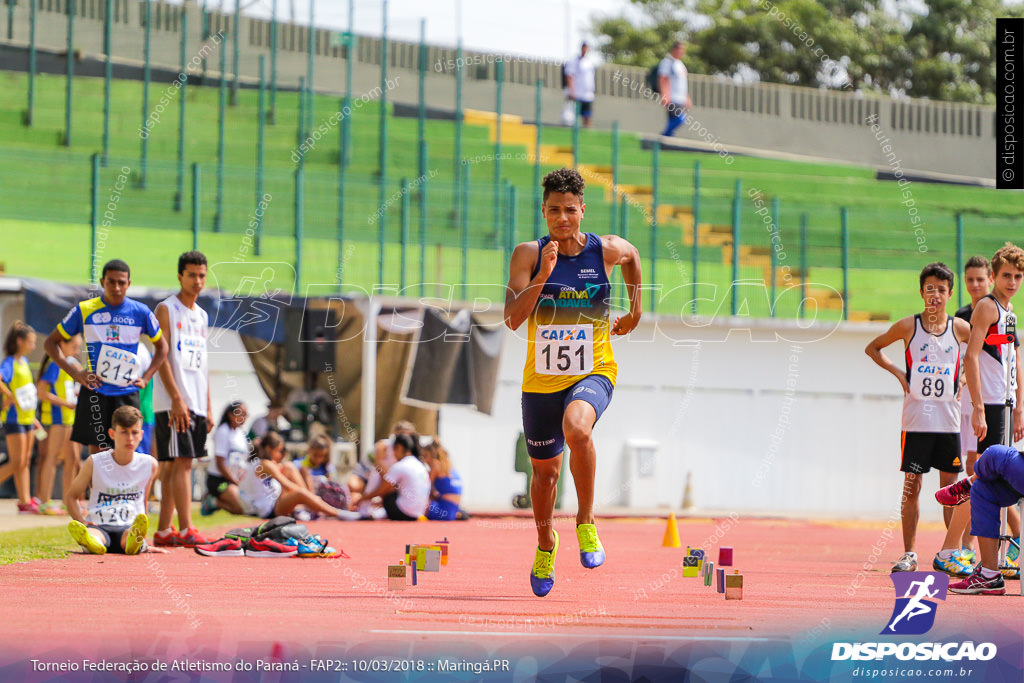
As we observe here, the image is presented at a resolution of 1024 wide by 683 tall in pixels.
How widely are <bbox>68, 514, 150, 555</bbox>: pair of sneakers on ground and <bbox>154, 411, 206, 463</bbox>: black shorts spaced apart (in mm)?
720

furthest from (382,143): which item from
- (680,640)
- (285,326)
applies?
(680,640)

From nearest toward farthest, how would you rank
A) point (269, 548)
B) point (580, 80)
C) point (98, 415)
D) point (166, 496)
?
point (98, 415) < point (269, 548) < point (166, 496) < point (580, 80)

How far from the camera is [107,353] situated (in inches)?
394

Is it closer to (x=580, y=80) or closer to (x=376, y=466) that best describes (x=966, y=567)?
(x=376, y=466)

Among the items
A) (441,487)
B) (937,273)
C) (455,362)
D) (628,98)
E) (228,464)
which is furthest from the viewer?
(628,98)

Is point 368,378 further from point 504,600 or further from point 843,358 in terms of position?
point 504,600

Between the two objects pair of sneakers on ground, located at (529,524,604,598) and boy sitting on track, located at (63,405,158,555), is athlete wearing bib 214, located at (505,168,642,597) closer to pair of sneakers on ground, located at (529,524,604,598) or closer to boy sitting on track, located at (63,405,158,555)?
pair of sneakers on ground, located at (529,524,604,598)

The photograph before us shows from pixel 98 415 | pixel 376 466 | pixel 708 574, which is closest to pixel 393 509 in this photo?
pixel 376 466

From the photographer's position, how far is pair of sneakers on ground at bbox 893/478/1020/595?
759cm

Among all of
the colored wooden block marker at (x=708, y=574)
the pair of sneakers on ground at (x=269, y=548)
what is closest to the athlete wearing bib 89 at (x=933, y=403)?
the colored wooden block marker at (x=708, y=574)

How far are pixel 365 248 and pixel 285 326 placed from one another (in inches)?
77.2

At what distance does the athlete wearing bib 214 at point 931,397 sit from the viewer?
9.64m

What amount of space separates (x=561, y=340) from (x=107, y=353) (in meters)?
4.34

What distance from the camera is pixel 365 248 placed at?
19.0 metres
